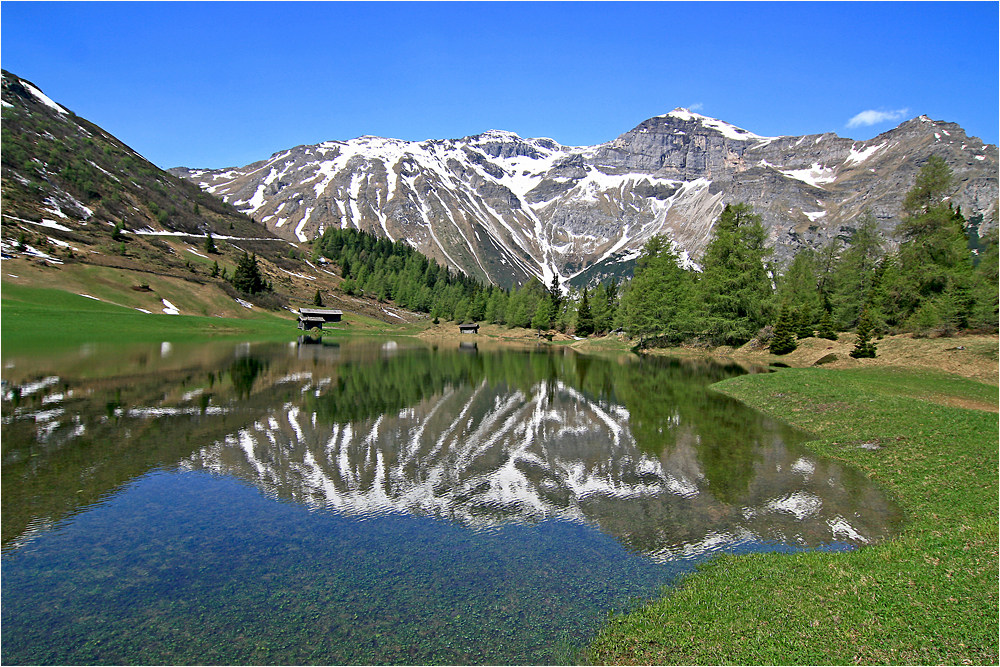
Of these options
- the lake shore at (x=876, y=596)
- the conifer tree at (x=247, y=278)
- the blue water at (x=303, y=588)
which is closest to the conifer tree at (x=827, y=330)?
the lake shore at (x=876, y=596)

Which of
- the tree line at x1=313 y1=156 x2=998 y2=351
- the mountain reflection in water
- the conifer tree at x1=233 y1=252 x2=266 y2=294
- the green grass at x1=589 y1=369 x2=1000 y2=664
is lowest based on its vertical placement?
the mountain reflection in water

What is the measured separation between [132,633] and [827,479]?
21109mm

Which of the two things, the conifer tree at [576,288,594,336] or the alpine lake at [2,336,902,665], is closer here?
the alpine lake at [2,336,902,665]

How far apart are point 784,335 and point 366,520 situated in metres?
70.2

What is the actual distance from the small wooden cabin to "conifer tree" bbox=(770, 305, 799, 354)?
350ft

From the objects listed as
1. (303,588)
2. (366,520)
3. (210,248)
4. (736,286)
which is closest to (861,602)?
(303,588)

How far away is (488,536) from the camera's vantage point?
1356 cm

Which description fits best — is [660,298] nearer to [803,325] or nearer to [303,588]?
[803,325]

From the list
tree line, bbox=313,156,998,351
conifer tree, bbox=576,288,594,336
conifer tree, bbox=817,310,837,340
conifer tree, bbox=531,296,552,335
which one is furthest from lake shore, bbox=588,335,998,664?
conifer tree, bbox=531,296,552,335

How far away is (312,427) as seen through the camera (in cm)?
2472

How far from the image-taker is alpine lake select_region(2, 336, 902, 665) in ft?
30.1

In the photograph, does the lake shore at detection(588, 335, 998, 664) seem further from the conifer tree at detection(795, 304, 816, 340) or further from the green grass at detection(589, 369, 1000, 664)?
the conifer tree at detection(795, 304, 816, 340)

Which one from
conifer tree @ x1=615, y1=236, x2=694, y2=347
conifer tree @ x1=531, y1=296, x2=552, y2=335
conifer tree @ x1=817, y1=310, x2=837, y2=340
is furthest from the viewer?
conifer tree @ x1=531, y1=296, x2=552, y2=335

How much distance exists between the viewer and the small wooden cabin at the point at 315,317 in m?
131
